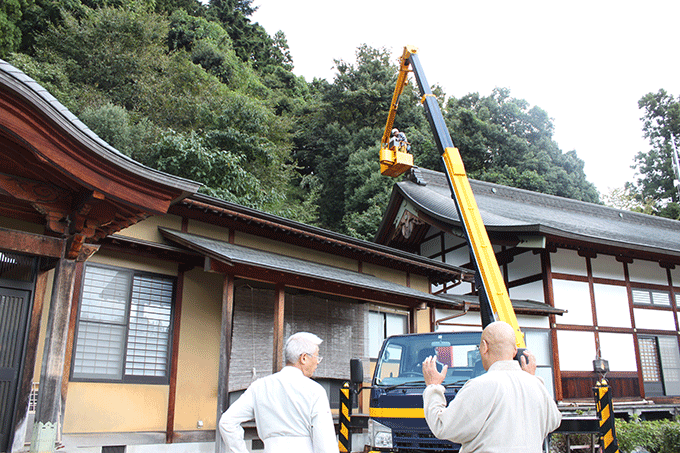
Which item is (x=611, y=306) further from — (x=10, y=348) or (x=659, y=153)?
(x=659, y=153)

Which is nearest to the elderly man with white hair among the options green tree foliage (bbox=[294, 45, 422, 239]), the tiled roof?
the tiled roof

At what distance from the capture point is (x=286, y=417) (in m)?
2.80

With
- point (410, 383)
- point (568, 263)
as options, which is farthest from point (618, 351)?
point (410, 383)

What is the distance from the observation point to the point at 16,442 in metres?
6.23

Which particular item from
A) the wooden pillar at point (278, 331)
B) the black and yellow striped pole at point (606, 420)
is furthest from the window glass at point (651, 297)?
the wooden pillar at point (278, 331)

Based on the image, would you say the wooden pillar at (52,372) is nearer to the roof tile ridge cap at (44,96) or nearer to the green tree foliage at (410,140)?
the roof tile ridge cap at (44,96)

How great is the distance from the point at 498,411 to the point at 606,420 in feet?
18.6

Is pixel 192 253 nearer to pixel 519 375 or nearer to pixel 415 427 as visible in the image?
pixel 415 427

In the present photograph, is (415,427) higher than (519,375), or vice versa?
(519,375)

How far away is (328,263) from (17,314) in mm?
5989

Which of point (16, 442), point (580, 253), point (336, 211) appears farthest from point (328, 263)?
point (336, 211)

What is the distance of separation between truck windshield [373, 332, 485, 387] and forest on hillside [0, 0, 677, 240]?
475 inches

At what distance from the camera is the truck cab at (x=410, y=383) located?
19.6 feet

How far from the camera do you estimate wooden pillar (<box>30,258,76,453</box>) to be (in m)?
5.33
